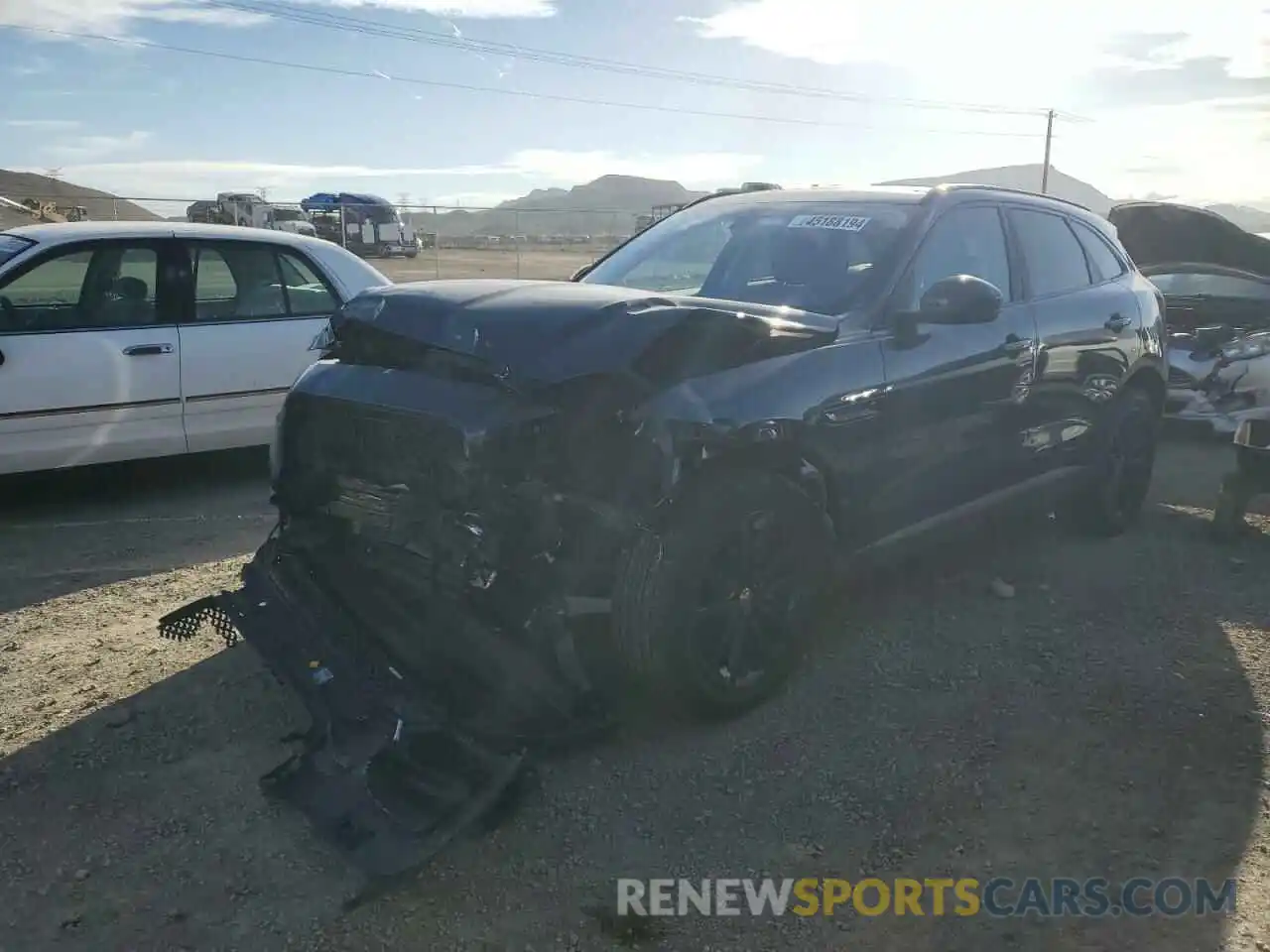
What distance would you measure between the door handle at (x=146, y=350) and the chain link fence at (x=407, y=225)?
16.1 meters

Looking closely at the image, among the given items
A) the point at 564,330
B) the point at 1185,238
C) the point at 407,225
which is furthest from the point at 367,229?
the point at 564,330

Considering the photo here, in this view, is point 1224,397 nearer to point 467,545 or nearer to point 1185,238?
point 1185,238

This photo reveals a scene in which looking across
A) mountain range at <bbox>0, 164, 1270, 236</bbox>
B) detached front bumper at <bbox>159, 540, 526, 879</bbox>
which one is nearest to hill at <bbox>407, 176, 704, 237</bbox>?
mountain range at <bbox>0, 164, 1270, 236</bbox>

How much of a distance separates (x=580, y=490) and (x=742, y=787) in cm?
106

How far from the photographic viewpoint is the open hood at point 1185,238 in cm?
926

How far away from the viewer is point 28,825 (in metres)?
3.09

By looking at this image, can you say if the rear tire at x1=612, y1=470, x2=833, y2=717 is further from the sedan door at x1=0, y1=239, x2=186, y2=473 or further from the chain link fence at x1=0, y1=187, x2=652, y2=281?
the chain link fence at x1=0, y1=187, x2=652, y2=281

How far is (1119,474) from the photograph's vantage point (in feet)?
19.5

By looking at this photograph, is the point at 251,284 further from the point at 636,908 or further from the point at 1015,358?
the point at 636,908

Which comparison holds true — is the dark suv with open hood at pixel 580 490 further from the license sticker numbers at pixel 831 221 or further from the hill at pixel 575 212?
the hill at pixel 575 212

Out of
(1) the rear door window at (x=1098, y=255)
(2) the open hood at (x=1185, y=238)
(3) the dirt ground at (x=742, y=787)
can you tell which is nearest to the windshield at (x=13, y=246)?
(3) the dirt ground at (x=742, y=787)

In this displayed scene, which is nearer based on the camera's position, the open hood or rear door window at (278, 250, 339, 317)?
rear door window at (278, 250, 339, 317)

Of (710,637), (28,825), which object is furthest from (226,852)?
(710,637)

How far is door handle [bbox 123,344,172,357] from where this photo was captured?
6055 mm
